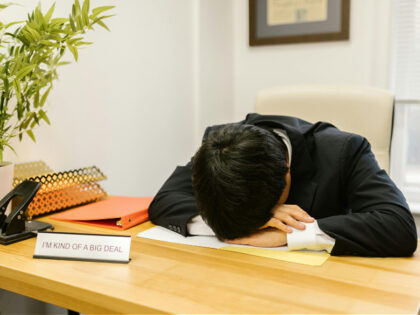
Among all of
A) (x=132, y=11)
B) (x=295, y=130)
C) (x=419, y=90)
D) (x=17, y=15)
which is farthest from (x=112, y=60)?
(x=419, y=90)

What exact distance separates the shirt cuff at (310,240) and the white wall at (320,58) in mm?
1533

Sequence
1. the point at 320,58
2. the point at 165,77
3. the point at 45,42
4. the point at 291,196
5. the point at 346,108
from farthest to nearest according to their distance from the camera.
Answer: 1. the point at 320,58
2. the point at 165,77
3. the point at 346,108
4. the point at 291,196
5. the point at 45,42

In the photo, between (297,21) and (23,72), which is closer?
(23,72)

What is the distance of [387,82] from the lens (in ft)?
7.20

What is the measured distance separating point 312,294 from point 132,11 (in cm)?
143

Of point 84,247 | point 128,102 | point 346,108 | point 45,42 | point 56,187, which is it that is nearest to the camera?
point 84,247

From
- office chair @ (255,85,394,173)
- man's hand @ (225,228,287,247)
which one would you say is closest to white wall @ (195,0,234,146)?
office chair @ (255,85,394,173)

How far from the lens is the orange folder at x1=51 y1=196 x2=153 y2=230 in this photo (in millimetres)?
1130

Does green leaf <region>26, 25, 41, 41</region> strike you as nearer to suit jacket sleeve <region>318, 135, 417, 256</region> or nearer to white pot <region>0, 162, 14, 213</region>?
white pot <region>0, 162, 14, 213</region>

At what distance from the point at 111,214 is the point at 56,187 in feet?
0.63

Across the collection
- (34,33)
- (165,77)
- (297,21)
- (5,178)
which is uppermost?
(297,21)

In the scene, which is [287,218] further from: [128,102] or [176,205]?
[128,102]

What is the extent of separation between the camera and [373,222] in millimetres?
921

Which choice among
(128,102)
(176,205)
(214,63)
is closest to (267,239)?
(176,205)
